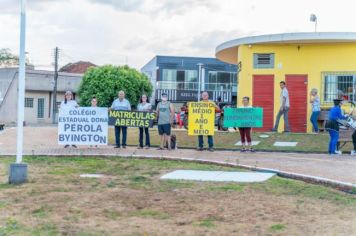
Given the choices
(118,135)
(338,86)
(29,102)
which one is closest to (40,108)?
(29,102)

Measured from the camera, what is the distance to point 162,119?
16547mm

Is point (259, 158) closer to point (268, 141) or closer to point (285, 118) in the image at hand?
point (268, 141)

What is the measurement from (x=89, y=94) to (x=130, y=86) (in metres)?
3.94

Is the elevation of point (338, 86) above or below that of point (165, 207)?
above

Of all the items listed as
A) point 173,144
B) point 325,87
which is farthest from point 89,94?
point 173,144

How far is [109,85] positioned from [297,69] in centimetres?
3230

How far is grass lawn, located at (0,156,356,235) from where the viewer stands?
21.8 feet

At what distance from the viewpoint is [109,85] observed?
53375 millimetres

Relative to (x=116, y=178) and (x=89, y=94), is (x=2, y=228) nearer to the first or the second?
(x=116, y=178)

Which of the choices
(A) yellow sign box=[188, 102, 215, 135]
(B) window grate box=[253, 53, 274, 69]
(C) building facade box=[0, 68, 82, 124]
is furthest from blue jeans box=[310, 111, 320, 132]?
(C) building facade box=[0, 68, 82, 124]

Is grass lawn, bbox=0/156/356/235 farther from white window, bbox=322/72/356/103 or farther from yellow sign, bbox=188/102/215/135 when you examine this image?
white window, bbox=322/72/356/103

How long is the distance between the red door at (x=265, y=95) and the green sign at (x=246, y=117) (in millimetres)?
6580

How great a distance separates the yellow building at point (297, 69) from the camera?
73.9ft

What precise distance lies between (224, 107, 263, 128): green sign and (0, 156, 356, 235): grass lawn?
629 cm
